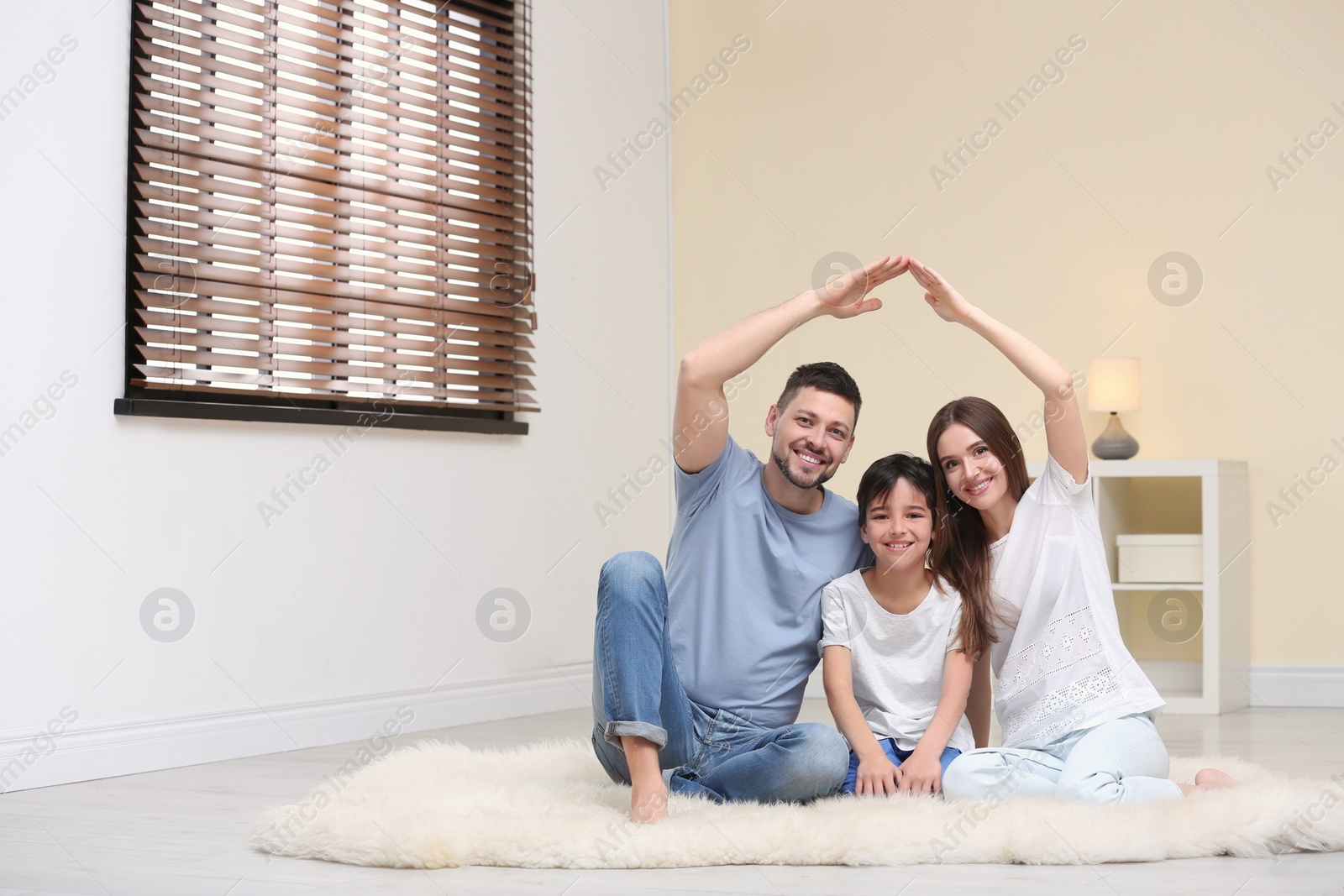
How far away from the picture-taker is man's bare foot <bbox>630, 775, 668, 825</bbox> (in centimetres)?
197

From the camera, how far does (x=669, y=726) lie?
6.80ft

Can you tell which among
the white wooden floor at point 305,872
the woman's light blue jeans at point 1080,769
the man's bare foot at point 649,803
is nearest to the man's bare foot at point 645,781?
the man's bare foot at point 649,803

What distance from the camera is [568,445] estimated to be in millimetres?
4152

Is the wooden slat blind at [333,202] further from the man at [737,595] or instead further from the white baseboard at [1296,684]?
the white baseboard at [1296,684]

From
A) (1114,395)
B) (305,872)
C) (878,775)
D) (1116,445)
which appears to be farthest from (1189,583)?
(305,872)

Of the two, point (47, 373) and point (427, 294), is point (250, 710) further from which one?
point (427, 294)

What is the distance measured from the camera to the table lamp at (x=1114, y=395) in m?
3.90

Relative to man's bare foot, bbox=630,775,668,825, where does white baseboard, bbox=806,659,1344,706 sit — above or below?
below

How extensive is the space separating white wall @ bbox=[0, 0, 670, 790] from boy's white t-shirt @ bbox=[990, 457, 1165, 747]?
5.78 ft

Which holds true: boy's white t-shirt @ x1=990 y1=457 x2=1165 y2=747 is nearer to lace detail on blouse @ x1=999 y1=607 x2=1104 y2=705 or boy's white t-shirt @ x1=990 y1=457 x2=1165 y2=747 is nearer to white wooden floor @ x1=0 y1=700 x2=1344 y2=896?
lace detail on blouse @ x1=999 y1=607 x2=1104 y2=705

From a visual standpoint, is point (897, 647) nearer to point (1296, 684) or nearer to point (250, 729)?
point (250, 729)

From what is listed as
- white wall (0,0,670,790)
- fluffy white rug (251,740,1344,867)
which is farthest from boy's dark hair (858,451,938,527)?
white wall (0,0,670,790)

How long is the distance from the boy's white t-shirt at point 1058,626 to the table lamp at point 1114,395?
1.82 metres

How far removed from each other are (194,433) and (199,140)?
2.22 ft
